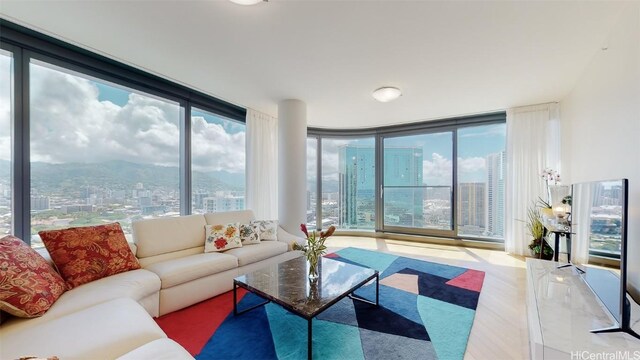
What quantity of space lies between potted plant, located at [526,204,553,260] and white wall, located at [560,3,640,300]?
35.3 inches

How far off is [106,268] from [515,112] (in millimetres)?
5721

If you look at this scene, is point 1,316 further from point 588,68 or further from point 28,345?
point 588,68

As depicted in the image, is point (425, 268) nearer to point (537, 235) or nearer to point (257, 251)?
point (537, 235)

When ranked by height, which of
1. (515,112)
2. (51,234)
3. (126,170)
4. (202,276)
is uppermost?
(515,112)

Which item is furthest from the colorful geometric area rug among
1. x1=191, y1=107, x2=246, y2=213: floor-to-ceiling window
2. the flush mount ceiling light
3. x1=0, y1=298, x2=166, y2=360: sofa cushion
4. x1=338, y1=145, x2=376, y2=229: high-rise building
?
x1=338, y1=145, x2=376, y2=229: high-rise building

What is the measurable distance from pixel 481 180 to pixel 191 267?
493cm

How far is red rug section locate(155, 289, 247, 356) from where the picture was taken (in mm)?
1830

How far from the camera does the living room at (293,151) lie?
1718mm

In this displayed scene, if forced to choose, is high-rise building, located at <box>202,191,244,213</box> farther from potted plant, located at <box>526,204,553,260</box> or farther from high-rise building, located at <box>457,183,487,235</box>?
potted plant, located at <box>526,204,553,260</box>

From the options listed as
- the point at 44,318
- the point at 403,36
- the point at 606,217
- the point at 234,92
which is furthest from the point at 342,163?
the point at 44,318

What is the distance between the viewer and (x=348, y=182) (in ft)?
19.1

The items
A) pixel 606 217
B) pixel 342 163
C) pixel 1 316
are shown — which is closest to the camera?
pixel 1 316

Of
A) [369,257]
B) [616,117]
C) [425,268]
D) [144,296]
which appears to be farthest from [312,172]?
[616,117]

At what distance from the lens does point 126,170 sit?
2994 mm
